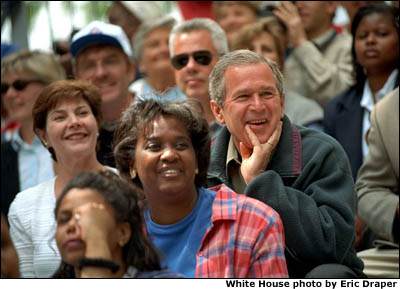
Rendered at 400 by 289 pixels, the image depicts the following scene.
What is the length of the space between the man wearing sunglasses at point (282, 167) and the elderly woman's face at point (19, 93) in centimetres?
164

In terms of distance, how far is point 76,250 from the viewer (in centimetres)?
273

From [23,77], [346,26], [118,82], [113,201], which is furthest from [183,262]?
[346,26]

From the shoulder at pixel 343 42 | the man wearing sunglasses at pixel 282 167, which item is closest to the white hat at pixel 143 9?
the shoulder at pixel 343 42

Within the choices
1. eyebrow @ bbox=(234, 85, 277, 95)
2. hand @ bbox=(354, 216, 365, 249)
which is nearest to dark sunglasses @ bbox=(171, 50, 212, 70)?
eyebrow @ bbox=(234, 85, 277, 95)

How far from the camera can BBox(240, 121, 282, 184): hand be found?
3205 millimetres

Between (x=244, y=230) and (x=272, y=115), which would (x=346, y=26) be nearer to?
(x=272, y=115)

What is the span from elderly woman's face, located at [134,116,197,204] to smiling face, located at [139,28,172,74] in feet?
7.22

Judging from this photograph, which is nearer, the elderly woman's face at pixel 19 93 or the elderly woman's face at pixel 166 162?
the elderly woman's face at pixel 166 162

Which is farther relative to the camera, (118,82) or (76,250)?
(118,82)

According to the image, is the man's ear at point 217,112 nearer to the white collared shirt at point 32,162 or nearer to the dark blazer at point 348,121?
the white collared shirt at point 32,162

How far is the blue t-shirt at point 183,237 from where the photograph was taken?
293 centimetres

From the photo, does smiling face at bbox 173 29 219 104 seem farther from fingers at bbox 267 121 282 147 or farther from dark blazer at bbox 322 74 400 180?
dark blazer at bbox 322 74 400 180

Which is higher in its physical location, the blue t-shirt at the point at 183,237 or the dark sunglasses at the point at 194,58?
the dark sunglasses at the point at 194,58
